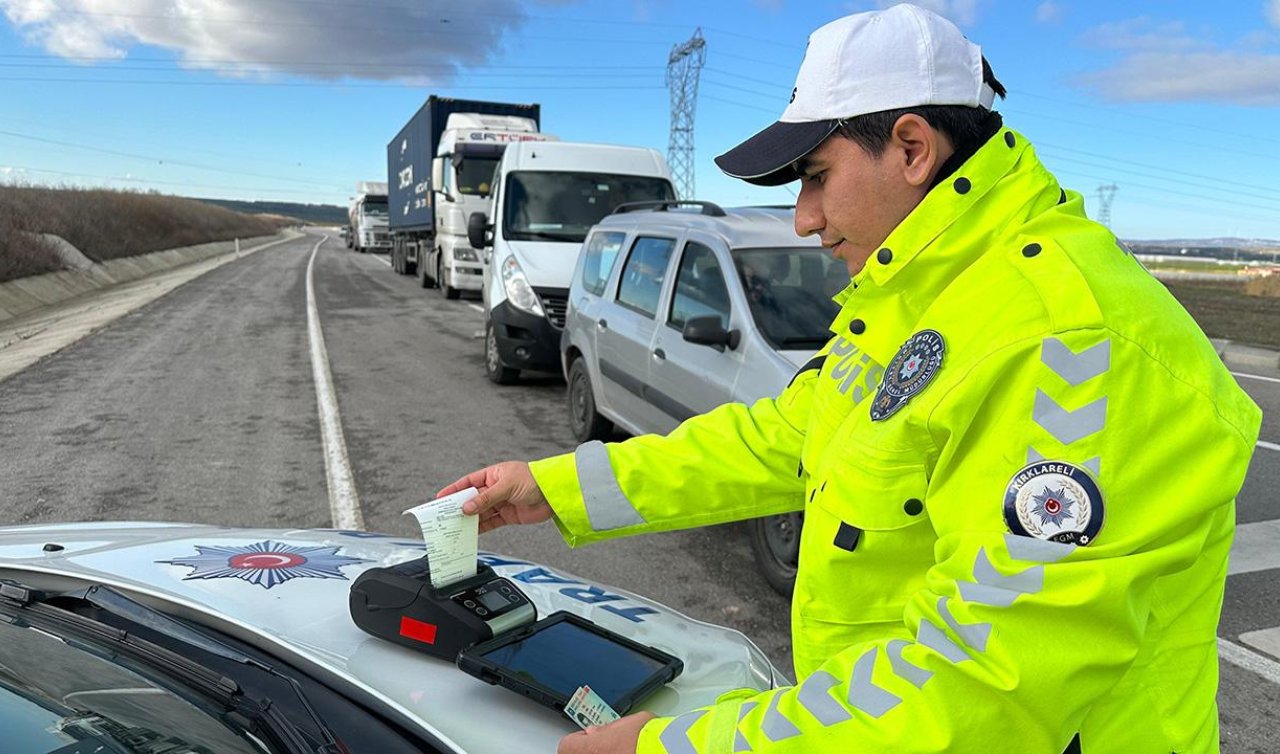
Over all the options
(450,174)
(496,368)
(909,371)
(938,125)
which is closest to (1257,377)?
(496,368)

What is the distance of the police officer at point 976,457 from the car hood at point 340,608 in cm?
28

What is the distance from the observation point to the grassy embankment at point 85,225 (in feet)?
60.5

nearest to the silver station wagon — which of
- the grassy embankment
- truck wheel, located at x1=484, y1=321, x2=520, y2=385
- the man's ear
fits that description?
truck wheel, located at x1=484, y1=321, x2=520, y2=385

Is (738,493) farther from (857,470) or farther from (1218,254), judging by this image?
(1218,254)

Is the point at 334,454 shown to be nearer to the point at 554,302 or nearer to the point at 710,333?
the point at 554,302

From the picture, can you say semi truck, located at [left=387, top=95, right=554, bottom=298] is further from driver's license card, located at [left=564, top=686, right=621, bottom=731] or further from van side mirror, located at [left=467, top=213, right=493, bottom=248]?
driver's license card, located at [left=564, top=686, right=621, bottom=731]

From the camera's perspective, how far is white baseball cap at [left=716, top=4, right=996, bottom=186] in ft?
3.94

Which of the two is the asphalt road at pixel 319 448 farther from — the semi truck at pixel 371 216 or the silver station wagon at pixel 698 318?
the semi truck at pixel 371 216

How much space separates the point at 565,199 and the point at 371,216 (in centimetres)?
3382

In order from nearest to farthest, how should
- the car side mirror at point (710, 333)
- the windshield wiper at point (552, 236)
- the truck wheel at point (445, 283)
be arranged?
the car side mirror at point (710, 333), the windshield wiper at point (552, 236), the truck wheel at point (445, 283)

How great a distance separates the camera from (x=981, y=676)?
35.9 inches

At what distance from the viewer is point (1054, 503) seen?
2.99 feet

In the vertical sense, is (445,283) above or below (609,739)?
below

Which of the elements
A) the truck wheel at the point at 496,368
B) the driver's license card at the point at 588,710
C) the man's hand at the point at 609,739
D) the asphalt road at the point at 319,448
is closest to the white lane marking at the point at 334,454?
the asphalt road at the point at 319,448
